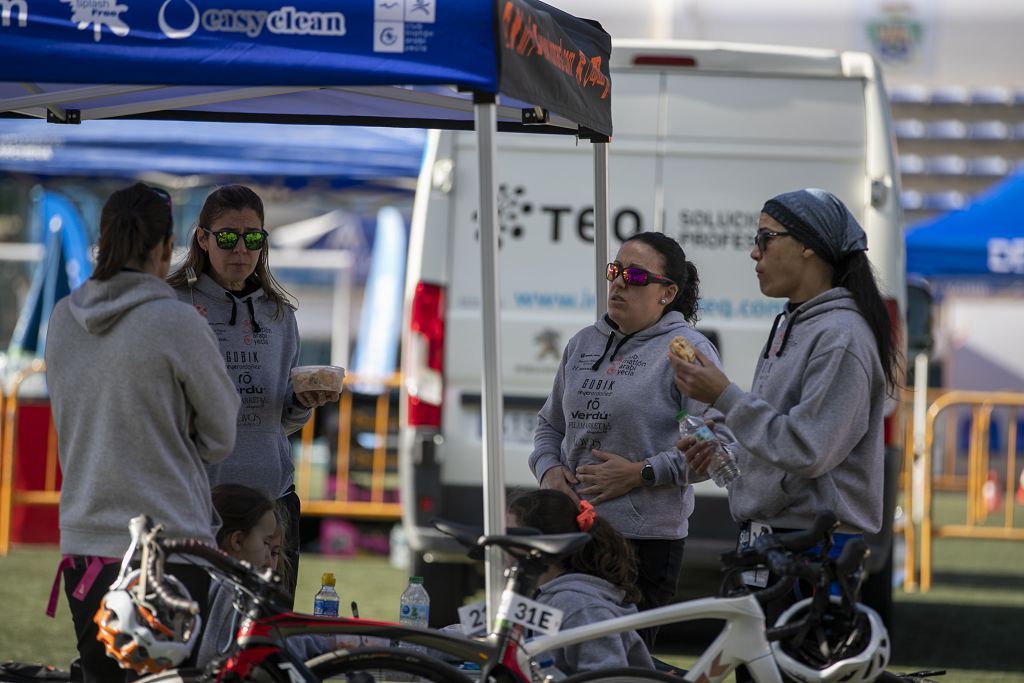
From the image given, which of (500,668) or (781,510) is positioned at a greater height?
(781,510)

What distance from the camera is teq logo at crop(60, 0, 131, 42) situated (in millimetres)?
3588

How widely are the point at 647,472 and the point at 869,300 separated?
0.77 metres

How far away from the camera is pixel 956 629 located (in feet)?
28.3

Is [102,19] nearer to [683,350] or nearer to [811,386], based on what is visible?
[683,350]

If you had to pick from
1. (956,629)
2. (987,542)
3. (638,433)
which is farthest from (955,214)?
(638,433)

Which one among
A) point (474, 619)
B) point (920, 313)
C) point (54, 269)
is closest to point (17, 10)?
point (474, 619)

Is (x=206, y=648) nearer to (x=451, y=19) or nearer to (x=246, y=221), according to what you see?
(x=246, y=221)

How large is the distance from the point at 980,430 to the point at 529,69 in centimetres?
855

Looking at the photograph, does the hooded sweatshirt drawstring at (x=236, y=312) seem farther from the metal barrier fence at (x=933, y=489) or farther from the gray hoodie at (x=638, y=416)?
the metal barrier fence at (x=933, y=489)

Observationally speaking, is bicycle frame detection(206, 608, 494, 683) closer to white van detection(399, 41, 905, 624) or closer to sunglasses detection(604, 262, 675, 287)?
sunglasses detection(604, 262, 675, 287)

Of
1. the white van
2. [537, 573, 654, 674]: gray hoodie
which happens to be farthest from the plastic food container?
the white van

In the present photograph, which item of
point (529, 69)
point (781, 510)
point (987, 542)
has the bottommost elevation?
point (987, 542)

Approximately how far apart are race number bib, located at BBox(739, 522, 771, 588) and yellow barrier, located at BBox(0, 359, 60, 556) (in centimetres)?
762

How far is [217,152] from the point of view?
10344mm
